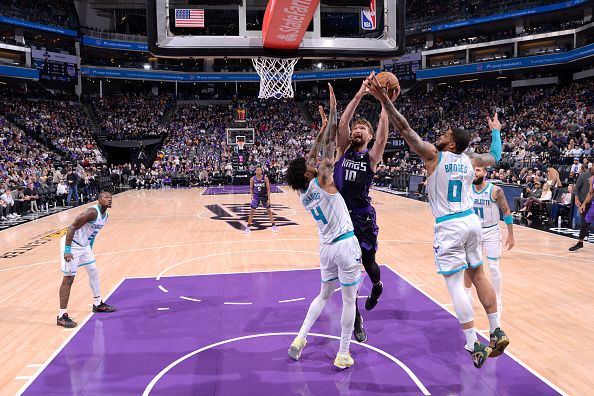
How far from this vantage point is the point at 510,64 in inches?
1252

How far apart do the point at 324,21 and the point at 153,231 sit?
752cm

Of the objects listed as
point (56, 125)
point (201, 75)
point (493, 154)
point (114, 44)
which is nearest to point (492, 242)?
point (493, 154)

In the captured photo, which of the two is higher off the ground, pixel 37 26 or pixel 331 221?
pixel 37 26

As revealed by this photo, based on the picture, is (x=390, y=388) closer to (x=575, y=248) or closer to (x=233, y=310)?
(x=233, y=310)

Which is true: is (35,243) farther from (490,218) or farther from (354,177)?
(490,218)

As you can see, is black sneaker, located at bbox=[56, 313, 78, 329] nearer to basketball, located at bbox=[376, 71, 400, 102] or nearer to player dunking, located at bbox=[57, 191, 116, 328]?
player dunking, located at bbox=[57, 191, 116, 328]

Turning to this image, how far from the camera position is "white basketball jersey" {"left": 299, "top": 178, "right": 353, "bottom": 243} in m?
3.97

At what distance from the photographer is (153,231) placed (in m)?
12.5

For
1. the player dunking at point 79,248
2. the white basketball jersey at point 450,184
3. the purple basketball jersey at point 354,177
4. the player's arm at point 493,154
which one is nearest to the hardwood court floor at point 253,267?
the player dunking at point 79,248

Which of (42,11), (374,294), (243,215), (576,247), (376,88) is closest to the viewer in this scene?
(376,88)

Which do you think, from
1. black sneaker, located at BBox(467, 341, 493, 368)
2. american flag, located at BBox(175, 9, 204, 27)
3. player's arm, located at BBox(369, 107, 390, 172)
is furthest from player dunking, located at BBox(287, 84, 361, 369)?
american flag, located at BBox(175, 9, 204, 27)

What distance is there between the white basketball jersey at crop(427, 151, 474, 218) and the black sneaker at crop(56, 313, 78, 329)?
Result: 425 centimetres

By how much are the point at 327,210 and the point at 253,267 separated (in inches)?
178

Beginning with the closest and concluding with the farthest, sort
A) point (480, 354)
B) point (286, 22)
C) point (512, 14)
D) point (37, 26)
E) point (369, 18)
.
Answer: point (480, 354), point (286, 22), point (369, 18), point (37, 26), point (512, 14)
